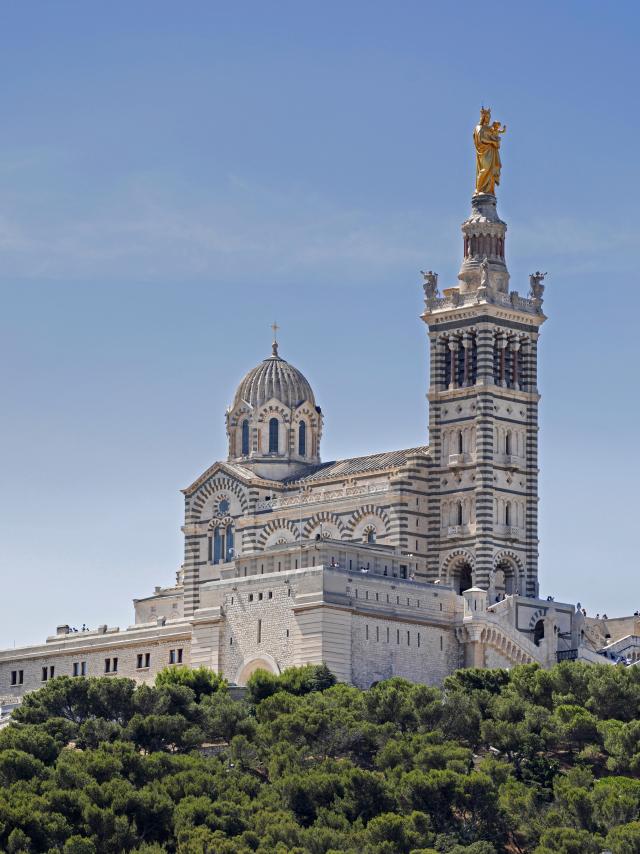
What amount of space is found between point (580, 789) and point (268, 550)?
105 ft

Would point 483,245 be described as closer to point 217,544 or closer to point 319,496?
point 319,496

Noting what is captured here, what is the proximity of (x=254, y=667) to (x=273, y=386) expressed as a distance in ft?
88.1

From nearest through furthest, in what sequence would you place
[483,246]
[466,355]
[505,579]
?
1. [505,579]
2. [466,355]
3. [483,246]

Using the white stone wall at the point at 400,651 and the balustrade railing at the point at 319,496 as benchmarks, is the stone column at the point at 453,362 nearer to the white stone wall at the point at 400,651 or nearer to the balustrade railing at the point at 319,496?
the balustrade railing at the point at 319,496

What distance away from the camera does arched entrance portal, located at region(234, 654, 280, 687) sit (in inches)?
5901

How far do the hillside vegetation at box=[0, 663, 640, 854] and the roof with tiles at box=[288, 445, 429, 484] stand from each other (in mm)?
20232

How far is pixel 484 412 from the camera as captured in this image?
6339 inches

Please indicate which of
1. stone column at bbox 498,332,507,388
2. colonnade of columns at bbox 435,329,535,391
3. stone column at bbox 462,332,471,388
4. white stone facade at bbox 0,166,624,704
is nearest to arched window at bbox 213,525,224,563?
white stone facade at bbox 0,166,624,704

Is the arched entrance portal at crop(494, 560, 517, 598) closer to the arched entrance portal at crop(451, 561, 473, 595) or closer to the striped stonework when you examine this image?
the striped stonework

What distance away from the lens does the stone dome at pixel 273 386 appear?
17338cm

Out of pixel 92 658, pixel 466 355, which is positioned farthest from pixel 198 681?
pixel 466 355

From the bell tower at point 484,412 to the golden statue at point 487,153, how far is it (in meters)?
0.06

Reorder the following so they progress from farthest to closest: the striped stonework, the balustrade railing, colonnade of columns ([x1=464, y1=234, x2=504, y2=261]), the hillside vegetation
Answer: colonnade of columns ([x1=464, y1=234, x2=504, y2=261])
the balustrade railing
the striped stonework
the hillside vegetation

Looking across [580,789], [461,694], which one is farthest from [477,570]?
[580,789]
